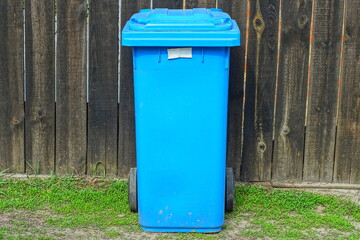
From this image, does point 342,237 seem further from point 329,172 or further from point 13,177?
point 13,177

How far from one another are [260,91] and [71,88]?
148cm

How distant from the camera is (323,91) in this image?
→ 4961 mm

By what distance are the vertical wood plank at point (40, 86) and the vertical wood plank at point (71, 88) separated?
0.19 ft

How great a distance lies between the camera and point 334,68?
4930mm

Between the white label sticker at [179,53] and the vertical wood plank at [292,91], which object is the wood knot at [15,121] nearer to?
the white label sticker at [179,53]

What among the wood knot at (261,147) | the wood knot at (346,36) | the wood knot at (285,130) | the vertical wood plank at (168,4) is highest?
the vertical wood plank at (168,4)

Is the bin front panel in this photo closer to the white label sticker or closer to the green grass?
the white label sticker

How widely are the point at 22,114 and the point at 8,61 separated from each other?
0.43 m

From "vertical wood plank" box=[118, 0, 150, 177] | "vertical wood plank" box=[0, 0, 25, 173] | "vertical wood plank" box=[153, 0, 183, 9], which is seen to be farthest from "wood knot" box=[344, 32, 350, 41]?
"vertical wood plank" box=[0, 0, 25, 173]

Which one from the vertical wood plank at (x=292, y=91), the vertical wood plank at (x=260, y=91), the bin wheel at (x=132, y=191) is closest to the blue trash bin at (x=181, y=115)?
the bin wheel at (x=132, y=191)

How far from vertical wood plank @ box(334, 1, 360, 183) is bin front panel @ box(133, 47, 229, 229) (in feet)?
4.02

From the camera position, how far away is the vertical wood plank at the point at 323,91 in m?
4.86

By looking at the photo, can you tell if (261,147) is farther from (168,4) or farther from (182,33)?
(182,33)

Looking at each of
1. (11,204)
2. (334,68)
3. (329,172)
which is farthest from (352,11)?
(11,204)
